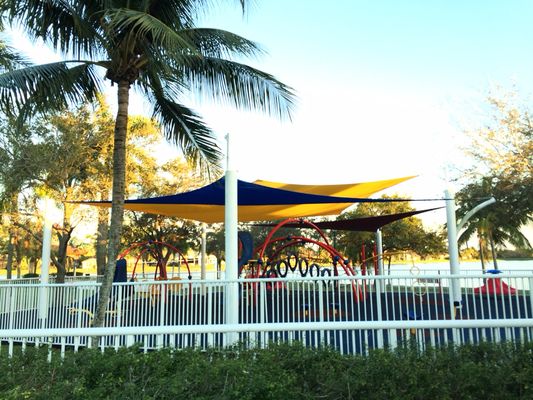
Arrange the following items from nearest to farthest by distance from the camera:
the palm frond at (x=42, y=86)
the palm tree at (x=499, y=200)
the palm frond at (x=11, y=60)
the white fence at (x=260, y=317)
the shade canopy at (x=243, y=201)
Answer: the white fence at (x=260, y=317), the palm frond at (x=42, y=86), the shade canopy at (x=243, y=201), the palm frond at (x=11, y=60), the palm tree at (x=499, y=200)

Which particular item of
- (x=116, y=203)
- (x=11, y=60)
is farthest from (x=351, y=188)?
(x=11, y=60)

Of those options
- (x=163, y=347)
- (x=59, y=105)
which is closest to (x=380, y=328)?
(x=163, y=347)

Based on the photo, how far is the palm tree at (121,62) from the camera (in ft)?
23.2

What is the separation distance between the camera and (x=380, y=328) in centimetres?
374

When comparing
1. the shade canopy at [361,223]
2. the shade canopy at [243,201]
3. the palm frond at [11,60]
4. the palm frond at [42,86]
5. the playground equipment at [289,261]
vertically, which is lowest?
the playground equipment at [289,261]

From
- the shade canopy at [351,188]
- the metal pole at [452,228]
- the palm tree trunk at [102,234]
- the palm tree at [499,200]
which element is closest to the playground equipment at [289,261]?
the shade canopy at [351,188]

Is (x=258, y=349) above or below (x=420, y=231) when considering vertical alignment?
below

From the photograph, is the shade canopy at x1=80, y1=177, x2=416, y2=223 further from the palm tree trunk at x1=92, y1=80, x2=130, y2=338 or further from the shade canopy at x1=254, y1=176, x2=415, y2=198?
the palm tree trunk at x1=92, y1=80, x2=130, y2=338

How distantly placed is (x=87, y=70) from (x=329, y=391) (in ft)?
25.3

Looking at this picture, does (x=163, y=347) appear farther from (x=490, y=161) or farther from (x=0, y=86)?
(x=490, y=161)

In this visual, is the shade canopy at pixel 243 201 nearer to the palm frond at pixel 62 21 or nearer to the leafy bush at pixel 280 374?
the palm frond at pixel 62 21

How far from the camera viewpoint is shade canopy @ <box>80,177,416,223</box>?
9.50 m

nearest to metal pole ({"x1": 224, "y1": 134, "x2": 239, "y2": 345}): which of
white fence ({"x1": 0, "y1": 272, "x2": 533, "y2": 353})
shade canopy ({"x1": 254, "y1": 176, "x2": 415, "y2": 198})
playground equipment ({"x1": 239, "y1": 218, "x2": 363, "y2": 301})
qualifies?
white fence ({"x1": 0, "y1": 272, "x2": 533, "y2": 353})

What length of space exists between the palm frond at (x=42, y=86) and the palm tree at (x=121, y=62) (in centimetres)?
1
